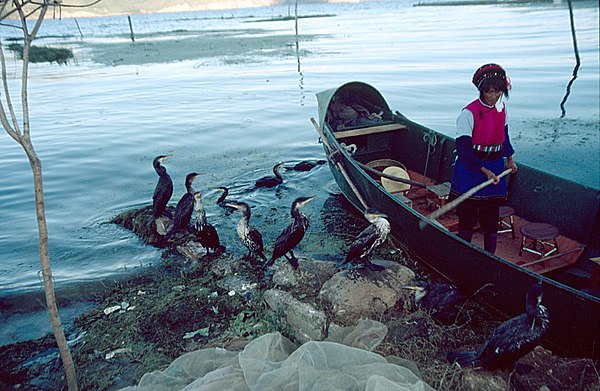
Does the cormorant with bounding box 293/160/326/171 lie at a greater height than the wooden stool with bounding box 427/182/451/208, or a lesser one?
lesser

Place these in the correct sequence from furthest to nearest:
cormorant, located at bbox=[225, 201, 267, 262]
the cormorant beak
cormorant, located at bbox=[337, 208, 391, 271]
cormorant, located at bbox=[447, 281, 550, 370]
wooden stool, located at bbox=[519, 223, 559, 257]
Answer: cormorant, located at bbox=[225, 201, 267, 262] → wooden stool, located at bbox=[519, 223, 559, 257] → cormorant, located at bbox=[337, 208, 391, 271] → the cormorant beak → cormorant, located at bbox=[447, 281, 550, 370]

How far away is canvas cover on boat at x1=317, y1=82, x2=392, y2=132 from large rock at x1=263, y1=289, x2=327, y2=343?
472 cm

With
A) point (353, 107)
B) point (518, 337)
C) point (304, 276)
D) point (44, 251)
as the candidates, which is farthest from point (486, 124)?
point (353, 107)

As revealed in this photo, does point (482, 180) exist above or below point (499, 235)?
above

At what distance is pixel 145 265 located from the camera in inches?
252

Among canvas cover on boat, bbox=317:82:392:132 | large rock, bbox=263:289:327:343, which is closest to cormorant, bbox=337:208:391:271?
large rock, bbox=263:289:327:343

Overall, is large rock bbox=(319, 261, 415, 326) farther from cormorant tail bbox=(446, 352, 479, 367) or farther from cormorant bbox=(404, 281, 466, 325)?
cormorant tail bbox=(446, 352, 479, 367)

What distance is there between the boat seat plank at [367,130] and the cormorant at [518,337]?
5129 mm

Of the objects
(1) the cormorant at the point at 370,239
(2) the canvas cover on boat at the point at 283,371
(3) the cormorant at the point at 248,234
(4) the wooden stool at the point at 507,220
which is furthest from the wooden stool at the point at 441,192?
(2) the canvas cover on boat at the point at 283,371

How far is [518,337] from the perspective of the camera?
331 centimetres

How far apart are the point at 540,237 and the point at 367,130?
4.14 m

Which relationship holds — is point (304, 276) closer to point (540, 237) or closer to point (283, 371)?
point (283, 371)

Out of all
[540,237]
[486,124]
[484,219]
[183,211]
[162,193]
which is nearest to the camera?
[486,124]

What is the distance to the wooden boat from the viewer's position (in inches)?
146
